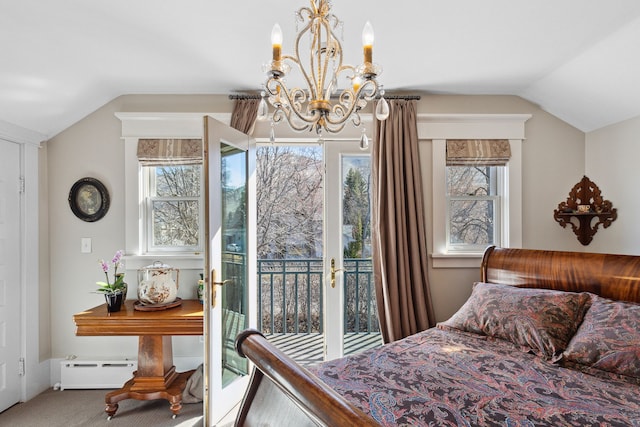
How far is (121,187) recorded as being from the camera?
2699 mm

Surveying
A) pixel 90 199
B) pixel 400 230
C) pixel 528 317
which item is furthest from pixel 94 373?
pixel 528 317

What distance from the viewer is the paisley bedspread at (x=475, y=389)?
1.14m

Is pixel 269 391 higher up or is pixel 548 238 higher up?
pixel 548 238

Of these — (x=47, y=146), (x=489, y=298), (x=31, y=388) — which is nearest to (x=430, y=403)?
(x=489, y=298)

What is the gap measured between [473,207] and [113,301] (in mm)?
2994

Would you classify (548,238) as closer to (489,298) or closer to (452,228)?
(452,228)

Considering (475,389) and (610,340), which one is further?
(610,340)

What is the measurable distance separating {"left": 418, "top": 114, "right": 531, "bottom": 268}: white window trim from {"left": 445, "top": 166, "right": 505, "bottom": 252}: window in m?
0.10

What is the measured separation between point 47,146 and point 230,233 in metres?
1.80

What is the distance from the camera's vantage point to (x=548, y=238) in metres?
2.75

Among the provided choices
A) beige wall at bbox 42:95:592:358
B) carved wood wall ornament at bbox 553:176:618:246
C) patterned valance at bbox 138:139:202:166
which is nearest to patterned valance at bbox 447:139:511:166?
beige wall at bbox 42:95:592:358

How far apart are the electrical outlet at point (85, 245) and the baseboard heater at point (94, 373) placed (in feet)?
2.96

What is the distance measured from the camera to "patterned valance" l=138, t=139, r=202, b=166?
105 inches

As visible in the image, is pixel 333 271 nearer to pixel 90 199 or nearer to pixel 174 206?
pixel 174 206
